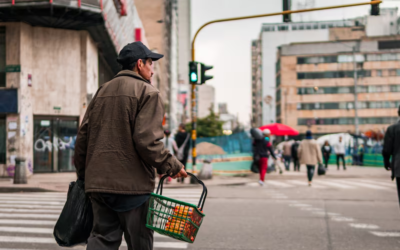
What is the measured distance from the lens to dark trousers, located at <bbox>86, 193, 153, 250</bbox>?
3.16 m

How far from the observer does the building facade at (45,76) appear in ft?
59.1

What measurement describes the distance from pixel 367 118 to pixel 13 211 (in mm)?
84131

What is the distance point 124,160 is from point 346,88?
288 feet

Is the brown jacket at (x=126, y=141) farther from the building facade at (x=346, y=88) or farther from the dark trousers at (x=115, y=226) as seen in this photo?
the building facade at (x=346, y=88)

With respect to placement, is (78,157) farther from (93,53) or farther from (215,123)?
(215,123)

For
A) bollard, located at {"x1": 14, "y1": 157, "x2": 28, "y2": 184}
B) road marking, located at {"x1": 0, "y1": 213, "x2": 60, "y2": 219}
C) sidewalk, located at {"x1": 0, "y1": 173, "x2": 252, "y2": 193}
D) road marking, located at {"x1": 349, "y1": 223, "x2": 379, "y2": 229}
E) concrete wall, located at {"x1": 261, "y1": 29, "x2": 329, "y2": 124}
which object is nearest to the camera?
road marking, located at {"x1": 349, "y1": 223, "x2": 379, "y2": 229}

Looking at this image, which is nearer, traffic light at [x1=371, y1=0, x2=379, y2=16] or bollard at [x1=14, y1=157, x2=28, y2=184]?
traffic light at [x1=371, y1=0, x2=379, y2=16]

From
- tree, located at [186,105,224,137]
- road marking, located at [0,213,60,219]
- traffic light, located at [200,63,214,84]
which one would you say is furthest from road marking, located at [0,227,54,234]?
tree, located at [186,105,224,137]

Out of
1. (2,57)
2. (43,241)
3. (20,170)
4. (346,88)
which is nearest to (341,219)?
(43,241)

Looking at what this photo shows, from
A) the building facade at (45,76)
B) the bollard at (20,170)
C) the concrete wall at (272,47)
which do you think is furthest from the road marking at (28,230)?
the concrete wall at (272,47)

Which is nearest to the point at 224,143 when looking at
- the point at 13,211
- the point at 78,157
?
the point at 13,211

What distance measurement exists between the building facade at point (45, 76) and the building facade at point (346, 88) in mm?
69434

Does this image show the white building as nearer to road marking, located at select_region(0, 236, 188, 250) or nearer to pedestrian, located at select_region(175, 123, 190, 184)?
pedestrian, located at select_region(175, 123, 190, 184)

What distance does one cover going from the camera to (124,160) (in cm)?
313
